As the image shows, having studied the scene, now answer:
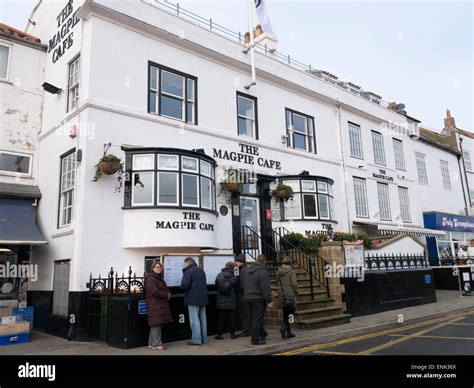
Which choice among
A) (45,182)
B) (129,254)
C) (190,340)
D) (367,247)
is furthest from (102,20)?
(367,247)

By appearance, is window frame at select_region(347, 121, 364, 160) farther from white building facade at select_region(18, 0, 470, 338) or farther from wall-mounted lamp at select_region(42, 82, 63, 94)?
wall-mounted lamp at select_region(42, 82, 63, 94)

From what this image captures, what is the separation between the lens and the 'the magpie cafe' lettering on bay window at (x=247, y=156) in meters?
14.1

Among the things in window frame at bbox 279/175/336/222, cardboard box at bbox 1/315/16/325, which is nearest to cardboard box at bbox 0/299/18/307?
cardboard box at bbox 1/315/16/325

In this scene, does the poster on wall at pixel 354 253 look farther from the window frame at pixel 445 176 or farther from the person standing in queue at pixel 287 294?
the window frame at pixel 445 176

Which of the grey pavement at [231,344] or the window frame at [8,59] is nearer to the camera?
the grey pavement at [231,344]

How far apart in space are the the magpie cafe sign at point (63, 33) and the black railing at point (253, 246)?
8.19m

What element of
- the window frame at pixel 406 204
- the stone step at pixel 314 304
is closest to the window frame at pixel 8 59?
the stone step at pixel 314 304

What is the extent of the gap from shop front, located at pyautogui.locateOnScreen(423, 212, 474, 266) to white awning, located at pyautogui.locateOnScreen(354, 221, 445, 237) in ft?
3.84

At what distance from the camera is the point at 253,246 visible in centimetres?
1429

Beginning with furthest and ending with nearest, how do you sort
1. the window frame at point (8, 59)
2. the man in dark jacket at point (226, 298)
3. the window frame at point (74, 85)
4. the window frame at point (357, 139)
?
the window frame at point (357, 139) < the window frame at point (8, 59) < the window frame at point (74, 85) < the man in dark jacket at point (226, 298)

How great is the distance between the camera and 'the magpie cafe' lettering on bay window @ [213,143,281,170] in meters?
14.1

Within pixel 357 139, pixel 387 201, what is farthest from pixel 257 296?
pixel 387 201

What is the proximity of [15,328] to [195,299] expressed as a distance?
4591 mm

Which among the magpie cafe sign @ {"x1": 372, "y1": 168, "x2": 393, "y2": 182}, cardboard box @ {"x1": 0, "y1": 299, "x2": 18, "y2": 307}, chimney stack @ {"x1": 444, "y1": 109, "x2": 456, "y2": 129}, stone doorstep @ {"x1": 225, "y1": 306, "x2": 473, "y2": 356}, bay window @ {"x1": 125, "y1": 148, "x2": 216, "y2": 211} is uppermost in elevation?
chimney stack @ {"x1": 444, "y1": 109, "x2": 456, "y2": 129}
